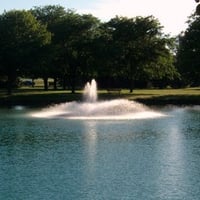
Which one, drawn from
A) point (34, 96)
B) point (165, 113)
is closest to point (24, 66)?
point (34, 96)

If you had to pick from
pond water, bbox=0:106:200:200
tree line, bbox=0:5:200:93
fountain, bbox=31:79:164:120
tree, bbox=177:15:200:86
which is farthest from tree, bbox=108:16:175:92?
pond water, bbox=0:106:200:200

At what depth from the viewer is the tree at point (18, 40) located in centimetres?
6875

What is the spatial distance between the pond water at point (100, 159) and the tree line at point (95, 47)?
26.3 metres

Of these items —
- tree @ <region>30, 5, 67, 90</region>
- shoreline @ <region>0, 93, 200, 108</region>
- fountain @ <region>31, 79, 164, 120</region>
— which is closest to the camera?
fountain @ <region>31, 79, 164, 120</region>

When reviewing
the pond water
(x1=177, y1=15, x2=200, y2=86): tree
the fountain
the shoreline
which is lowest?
the pond water

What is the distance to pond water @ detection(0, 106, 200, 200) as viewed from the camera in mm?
20328

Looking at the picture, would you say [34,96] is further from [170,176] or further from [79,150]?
[170,176]

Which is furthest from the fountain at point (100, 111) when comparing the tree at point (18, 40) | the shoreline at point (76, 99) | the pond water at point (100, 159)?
the tree at point (18, 40)

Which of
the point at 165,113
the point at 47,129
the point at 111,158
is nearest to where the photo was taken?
the point at 111,158

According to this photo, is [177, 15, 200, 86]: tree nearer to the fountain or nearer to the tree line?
the tree line

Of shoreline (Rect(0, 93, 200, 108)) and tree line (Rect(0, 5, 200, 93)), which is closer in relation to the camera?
shoreline (Rect(0, 93, 200, 108))

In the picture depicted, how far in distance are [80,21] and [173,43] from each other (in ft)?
42.6

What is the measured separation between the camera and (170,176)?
2256 cm

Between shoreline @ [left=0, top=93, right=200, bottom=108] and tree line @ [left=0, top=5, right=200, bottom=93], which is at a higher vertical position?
tree line @ [left=0, top=5, right=200, bottom=93]
